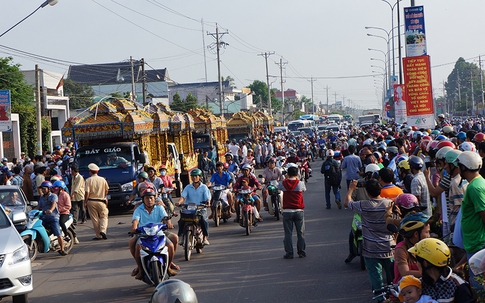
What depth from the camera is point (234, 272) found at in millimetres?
11914

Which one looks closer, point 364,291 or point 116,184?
point 364,291

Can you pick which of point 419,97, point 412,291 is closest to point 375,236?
point 412,291

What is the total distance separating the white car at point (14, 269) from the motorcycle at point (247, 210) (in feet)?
21.7

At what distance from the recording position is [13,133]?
1740 inches

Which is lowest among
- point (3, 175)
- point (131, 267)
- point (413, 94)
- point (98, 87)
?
point (131, 267)

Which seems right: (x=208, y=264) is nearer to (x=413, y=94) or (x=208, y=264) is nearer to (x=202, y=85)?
(x=413, y=94)

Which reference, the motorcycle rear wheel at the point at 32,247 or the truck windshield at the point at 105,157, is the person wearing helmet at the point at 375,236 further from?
the truck windshield at the point at 105,157

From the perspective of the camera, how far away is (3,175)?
2239 cm

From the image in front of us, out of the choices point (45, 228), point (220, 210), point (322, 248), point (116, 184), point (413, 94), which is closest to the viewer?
point (322, 248)

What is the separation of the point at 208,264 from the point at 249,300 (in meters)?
3.15

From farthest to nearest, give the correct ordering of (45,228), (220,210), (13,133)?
1. (13,133)
2. (220,210)
3. (45,228)

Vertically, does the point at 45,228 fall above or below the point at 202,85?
below

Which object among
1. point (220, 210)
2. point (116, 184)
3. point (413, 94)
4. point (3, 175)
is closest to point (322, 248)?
point (220, 210)

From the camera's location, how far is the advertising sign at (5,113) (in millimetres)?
29734
